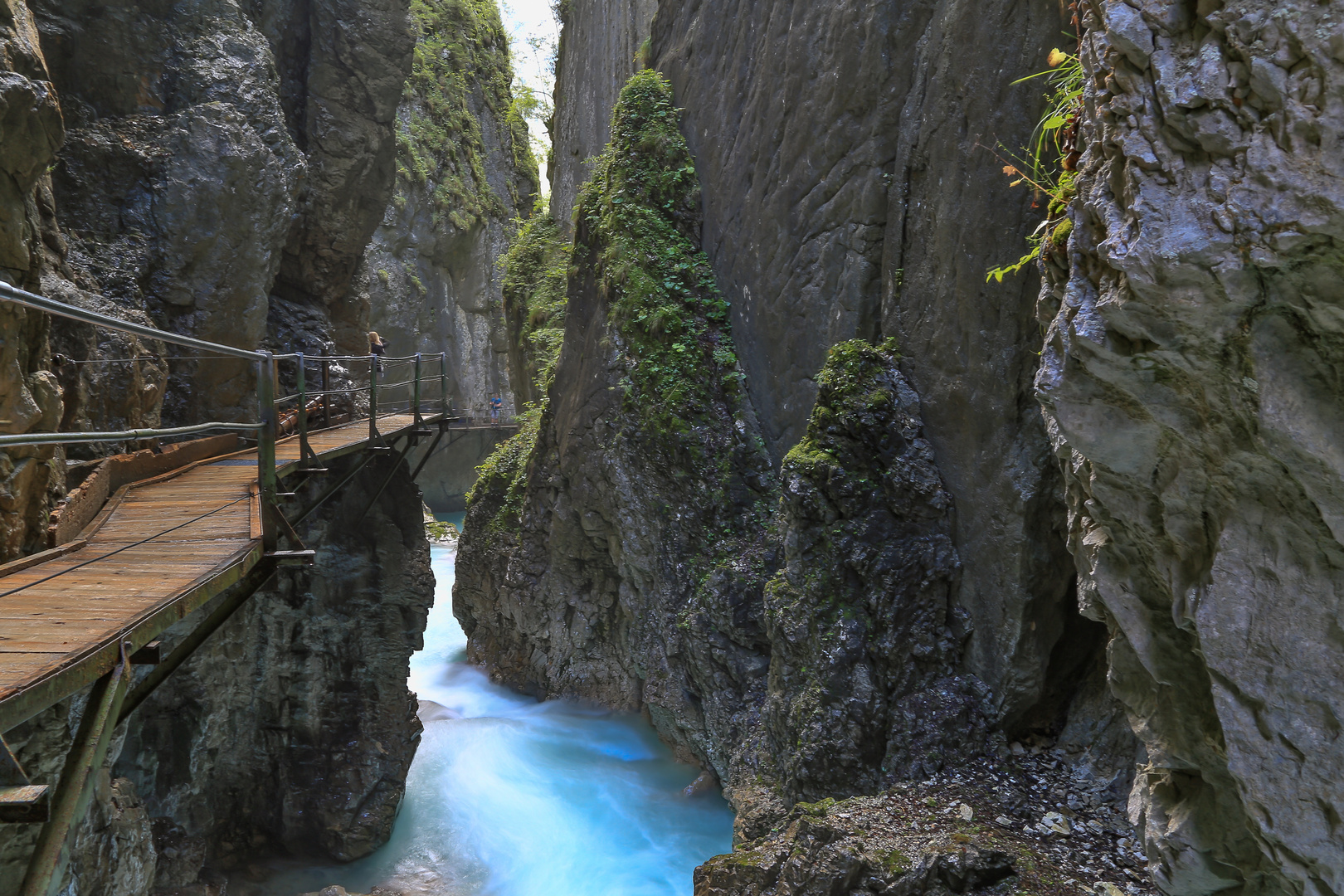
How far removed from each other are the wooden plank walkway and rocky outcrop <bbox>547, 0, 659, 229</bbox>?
9997 millimetres

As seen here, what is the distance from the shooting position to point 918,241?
21.3ft

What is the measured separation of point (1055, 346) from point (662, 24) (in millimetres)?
10531

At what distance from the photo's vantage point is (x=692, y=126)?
34.5ft

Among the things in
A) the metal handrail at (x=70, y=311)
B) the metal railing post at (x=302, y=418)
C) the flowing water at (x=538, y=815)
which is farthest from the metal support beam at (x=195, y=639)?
the flowing water at (x=538, y=815)

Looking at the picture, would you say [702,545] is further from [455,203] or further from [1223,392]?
[455,203]

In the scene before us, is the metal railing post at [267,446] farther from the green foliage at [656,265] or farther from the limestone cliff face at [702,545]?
the green foliage at [656,265]

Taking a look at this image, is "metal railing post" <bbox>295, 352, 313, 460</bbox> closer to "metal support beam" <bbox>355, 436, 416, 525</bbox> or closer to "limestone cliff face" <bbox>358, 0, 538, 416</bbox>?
"metal support beam" <bbox>355, 436, 416, 525</bbox>

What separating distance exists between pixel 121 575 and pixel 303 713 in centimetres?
544

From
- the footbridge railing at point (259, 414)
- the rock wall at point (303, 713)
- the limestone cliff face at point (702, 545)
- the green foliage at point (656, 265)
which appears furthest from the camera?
the green foliage at point (656, 265)

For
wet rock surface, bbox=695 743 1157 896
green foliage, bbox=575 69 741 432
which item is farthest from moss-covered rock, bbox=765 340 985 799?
green foliage, bbox=575 69 741 432

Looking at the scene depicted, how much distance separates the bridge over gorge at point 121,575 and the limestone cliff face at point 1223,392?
3.44m

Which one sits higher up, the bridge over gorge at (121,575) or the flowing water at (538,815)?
the bridge over gorge at (121,575)

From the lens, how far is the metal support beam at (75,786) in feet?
6.68

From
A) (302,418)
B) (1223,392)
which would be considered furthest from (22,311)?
(1223,392)
